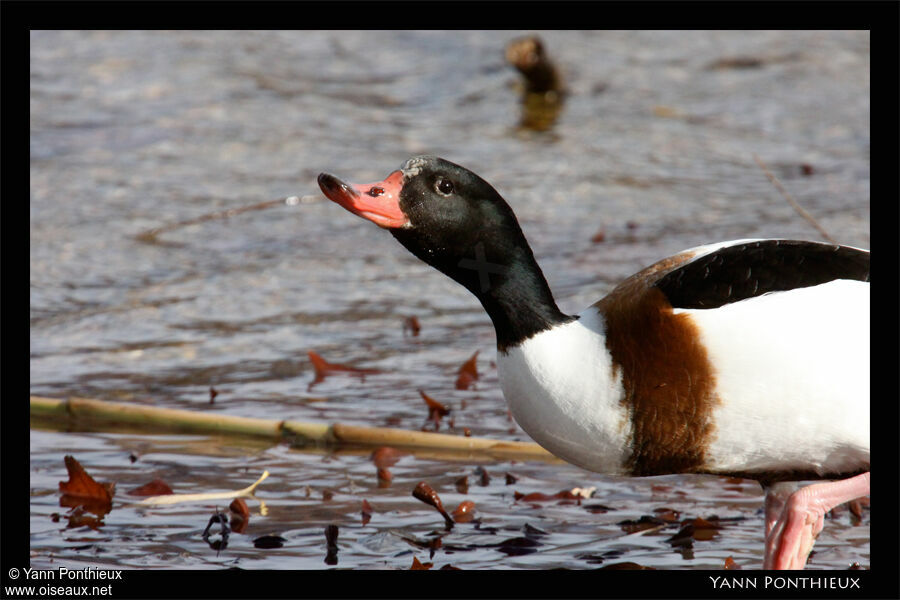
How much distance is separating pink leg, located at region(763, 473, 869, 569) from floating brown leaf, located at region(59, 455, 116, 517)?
2.34m

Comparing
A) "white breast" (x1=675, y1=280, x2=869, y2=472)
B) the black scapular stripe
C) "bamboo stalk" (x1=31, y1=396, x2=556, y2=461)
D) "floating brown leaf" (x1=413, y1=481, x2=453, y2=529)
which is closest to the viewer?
"white breast" (x1=675, y1=280, x2=869, y2=472)

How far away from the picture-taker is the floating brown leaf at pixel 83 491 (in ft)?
16.1

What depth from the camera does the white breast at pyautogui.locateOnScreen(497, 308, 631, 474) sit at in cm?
411

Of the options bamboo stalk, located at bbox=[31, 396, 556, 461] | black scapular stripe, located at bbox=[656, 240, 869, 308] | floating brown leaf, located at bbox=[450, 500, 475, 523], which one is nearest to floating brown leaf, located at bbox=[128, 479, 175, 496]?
bamboo stalk, located at bbox=[31, 396, 556, 461]

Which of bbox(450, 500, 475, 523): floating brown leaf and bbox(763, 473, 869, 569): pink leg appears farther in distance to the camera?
bbox(450, 500, 475, 523): floating brown leaf

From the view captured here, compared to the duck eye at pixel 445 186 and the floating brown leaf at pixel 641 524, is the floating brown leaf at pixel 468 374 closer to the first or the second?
the floating brown leaf at pixel 641 524

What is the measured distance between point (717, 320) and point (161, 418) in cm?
251

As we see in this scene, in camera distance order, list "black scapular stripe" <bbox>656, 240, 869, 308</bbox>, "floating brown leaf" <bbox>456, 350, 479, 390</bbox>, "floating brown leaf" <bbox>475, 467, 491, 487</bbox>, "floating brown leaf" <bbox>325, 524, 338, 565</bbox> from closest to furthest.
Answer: "black scapular stripe" <bbox>656, 240, 869, 308</bbox>
"floating brown leaf" <bbox>325, 524, 338, 565</bbox>
"floating brown leaf" <bbox>475, 467, 491, 487</bbox>
"floating brown leaf" <bbox>456, 350, 479, 390</bbox>

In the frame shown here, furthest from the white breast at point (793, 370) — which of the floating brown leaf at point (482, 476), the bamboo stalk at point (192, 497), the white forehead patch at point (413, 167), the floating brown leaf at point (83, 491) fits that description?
the floating brown leaf at point (83, 491)

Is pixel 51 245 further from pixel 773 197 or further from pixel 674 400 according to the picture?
pixel 674 400

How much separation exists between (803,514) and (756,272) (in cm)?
74

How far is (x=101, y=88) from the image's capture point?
39.4 ft

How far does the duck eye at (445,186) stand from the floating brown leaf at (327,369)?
2499 millimetres

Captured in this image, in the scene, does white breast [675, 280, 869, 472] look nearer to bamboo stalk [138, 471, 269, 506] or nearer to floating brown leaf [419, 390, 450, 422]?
bamboo stalk [138, 471, 269, 506]
